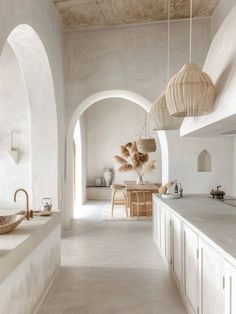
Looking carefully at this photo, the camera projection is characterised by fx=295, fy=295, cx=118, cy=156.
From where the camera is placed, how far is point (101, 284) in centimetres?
355

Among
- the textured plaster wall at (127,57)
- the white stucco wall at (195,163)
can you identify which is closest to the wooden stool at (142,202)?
the white stucco wall at (195,163)

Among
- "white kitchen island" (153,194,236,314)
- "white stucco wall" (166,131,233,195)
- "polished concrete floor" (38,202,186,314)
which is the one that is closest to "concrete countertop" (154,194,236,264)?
"white kitchen island" (153,194,236,314)

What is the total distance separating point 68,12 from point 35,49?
1449 mm

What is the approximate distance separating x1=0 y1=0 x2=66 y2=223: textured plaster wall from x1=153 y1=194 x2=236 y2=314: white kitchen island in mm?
2520

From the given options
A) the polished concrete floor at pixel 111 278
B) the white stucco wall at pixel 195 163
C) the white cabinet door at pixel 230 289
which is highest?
the white stucco wall at pixel 195 163

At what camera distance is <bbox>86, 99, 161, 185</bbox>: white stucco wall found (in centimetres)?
1179

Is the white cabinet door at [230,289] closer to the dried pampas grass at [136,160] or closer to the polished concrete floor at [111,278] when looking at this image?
the polished concrete floor at [111,278]

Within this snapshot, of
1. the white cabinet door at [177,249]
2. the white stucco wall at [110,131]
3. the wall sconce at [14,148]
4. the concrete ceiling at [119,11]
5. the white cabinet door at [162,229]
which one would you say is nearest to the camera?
the white cabinet door at [177,249]

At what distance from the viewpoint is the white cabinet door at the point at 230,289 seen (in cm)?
169

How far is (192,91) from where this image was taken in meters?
2.59

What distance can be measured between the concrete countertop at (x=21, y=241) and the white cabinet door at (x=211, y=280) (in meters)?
1.46

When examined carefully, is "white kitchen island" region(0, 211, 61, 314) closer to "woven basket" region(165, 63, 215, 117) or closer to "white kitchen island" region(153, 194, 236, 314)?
"white kitchen island" region(153, 194, 236, 314)

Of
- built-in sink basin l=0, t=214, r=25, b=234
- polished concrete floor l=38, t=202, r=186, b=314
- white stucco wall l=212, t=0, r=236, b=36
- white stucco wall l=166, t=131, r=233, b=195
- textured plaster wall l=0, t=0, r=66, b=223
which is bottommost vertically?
polished concrete floor l=38, t=202, r=186, b=314

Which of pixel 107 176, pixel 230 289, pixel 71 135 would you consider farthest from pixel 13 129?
pixel 107 176
